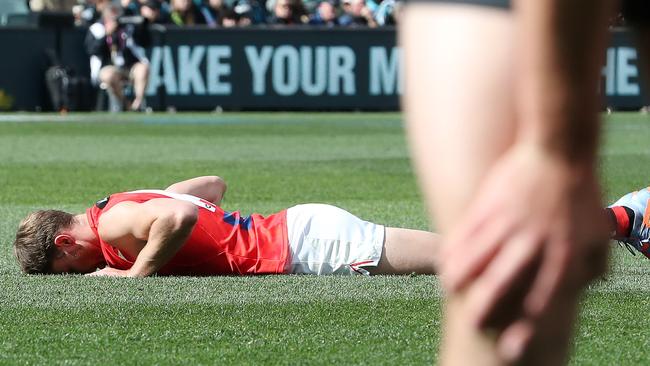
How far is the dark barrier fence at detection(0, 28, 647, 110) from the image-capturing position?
2047 cm

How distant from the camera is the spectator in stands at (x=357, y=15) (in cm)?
2216

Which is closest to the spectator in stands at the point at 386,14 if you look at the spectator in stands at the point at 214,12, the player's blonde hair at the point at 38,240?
the spectator in stands at the point at 214,12

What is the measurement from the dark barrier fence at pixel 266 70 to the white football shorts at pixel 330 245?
15.0 metres

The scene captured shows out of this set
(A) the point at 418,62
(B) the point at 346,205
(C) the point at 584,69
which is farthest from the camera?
(B) the point at 346,205

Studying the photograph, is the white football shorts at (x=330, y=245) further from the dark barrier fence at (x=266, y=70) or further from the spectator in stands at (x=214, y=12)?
the spectator in stands at (x=214, y=12)

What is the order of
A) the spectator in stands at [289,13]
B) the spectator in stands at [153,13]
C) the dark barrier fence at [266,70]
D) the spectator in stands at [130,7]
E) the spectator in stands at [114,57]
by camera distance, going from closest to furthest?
the spectator in stands at [114,57] < the dark barrier fence at [266,70] < the spectator in stands at [153,13] < the spectator in stands at [130,7] < the spectator in stands at [289,13]

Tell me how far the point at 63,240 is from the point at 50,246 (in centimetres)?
6

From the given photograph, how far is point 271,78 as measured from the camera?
20.8m

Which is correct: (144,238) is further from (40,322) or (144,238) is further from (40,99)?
(40,99)

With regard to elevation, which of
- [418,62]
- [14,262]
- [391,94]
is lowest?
[391,94]

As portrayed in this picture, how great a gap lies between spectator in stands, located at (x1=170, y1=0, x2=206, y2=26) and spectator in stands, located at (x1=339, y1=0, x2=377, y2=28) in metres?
2.36

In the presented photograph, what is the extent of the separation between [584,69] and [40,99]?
19.8 m

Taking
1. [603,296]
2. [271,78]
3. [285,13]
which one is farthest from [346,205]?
[285,13]

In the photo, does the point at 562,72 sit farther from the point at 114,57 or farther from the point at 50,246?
the point at 114,57
